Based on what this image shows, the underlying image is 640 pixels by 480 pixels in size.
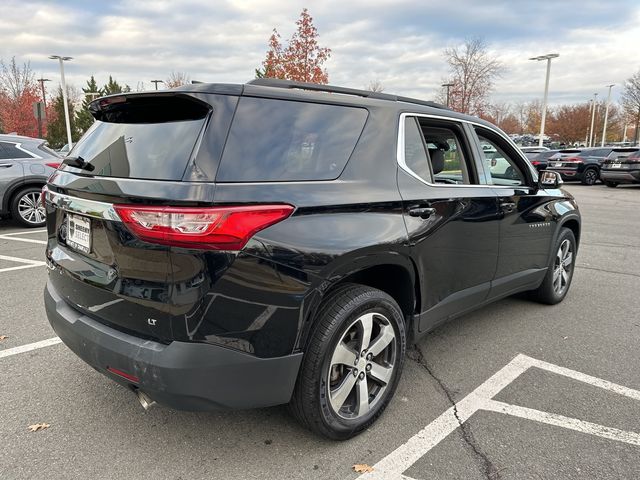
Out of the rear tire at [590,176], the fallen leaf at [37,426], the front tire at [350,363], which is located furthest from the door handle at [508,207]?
the rear tire at [590,176]

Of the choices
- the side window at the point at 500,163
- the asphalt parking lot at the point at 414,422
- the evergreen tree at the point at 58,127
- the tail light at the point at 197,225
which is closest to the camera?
the tail light at the point at 197,225

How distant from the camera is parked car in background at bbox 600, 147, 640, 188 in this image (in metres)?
18.1

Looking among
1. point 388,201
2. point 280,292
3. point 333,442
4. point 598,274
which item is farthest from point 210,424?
point 598,274

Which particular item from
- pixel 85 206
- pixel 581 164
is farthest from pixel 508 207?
pixel 581 164

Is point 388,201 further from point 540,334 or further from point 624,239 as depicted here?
point 624,239

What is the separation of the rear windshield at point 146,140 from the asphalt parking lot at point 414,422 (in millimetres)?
1422

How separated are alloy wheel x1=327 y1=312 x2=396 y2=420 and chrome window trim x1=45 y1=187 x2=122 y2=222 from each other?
1260mm

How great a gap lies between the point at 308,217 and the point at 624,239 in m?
8.37

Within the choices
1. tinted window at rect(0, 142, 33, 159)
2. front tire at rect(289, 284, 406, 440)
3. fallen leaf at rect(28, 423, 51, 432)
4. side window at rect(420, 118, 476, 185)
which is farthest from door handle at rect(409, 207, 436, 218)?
tinted window at rect(0, 142, 33, 159)

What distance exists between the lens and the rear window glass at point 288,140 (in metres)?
2.13

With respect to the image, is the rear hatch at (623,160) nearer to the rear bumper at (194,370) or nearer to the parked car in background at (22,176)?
the parked car in background at (22,176)

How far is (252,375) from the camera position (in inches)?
84.7

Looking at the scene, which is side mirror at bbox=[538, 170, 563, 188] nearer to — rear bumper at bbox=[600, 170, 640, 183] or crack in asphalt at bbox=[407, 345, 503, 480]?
crack in asphalt at bbox=[407, 345, 503, 480]

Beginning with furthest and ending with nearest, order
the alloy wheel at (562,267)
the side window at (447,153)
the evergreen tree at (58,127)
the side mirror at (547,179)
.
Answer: the evergreen tree at (58,127)
the alloy wheel at (562,267)
the side mirror at (547,179)
the side window at (447,153)
